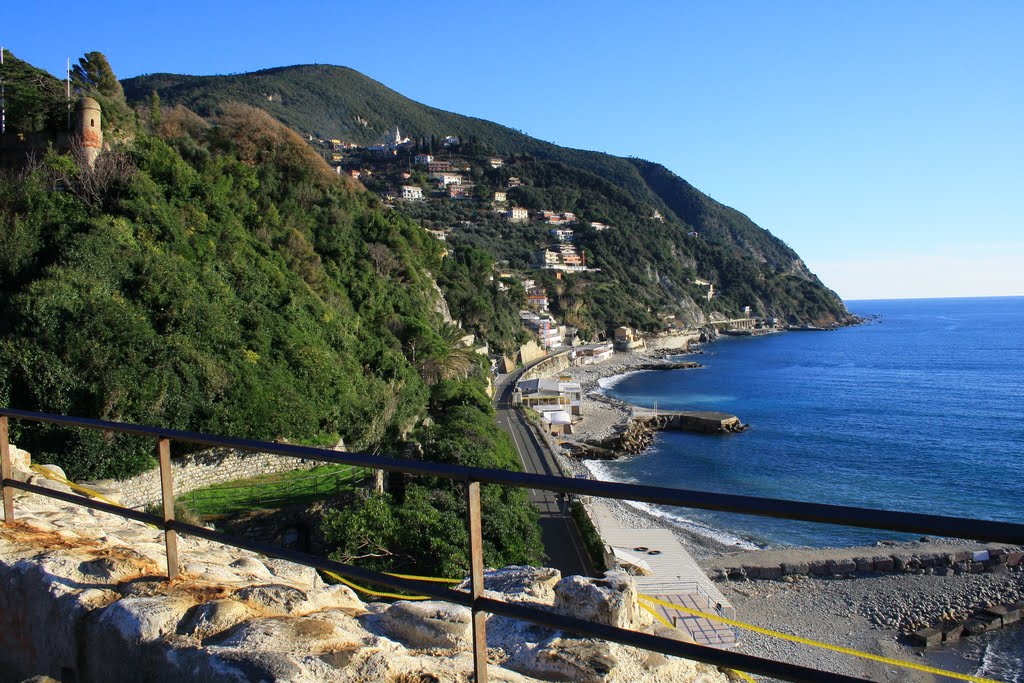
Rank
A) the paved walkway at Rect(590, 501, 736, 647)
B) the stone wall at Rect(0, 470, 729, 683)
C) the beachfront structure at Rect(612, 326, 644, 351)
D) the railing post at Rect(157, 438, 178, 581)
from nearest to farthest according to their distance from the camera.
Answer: the stone wall at Rect(0, 470, 729, 683), the railing post at Rect(157, 438, 178, 581), the paved walkway at Rect(590, 501, 736, 647), the beachfront structure at Rect(612, 326, 644, 351)

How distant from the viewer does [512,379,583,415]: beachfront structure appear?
43250 mm

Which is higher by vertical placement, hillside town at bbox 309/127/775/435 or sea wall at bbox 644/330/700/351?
hillside town at bbox 309/127/775/435

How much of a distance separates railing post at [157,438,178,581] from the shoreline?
1206 centimetres

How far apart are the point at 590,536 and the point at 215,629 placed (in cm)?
1558

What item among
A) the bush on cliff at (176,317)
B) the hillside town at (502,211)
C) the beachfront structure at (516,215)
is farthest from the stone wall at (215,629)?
the beachfront structure at (516,215)

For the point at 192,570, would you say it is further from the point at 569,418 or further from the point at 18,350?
the point at 569,418

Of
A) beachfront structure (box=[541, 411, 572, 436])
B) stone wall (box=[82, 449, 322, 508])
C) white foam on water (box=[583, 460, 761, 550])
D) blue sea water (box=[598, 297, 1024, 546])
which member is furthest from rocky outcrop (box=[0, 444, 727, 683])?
beachfront structure (box=[541, 411, 572, 436])

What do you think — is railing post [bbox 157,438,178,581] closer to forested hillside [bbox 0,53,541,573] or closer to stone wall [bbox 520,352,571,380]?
forested hillside [bbox 0,53,541,573]

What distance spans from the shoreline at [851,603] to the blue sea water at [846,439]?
1631mm

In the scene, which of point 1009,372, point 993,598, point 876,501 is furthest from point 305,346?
point 1009,372

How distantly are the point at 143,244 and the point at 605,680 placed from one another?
721 inches

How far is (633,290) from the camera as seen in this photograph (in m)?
99.4

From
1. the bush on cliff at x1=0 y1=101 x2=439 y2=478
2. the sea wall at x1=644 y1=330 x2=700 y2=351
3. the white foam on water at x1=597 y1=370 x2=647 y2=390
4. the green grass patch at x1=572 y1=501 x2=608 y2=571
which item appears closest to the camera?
the bush on cliff at x1=0 y1=101 x2=439 y2=478

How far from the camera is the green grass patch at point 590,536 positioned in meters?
16.0
